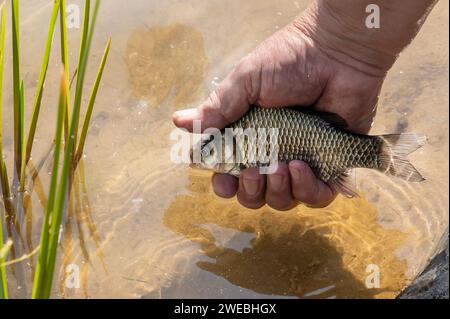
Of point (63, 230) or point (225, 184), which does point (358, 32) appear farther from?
point (63, 230)

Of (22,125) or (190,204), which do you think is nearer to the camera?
(22,125)

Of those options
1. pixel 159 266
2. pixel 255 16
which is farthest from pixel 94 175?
pixel 255 16

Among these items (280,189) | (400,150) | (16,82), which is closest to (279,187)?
(280,189)

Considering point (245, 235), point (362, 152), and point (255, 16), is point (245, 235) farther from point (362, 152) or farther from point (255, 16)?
point (255, 16)

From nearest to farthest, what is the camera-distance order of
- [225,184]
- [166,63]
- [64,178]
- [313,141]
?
[64,178] → [313,141] → [225,184] → [166,63]

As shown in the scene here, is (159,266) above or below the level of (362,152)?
below

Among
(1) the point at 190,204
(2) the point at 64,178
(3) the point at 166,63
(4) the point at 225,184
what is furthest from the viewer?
(3) the point at 166,63

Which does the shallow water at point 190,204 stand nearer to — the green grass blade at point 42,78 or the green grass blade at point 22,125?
the green grass blade at point 22,125
